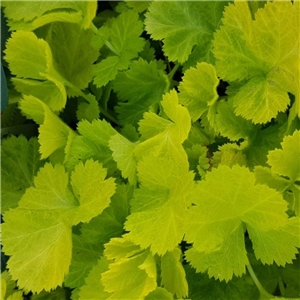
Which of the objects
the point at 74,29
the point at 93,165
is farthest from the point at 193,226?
the point at 74,29

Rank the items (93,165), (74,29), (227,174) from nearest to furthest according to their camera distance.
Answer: (227,174), (93,165), (74,29)

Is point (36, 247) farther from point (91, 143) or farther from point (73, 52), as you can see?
point (73, 52)

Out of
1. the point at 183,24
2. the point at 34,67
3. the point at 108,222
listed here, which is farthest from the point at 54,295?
the point at 183,24

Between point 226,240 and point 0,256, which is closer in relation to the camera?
point 226,240

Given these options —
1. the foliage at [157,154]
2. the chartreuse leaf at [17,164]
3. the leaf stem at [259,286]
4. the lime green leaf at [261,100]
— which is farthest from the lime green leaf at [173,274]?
the chartreuse leaf at [17,164]

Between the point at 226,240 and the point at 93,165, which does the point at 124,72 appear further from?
the point at 226,240

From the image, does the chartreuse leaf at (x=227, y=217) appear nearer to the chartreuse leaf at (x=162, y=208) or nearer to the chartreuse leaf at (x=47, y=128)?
the chartreuse leaf at (x=162, y=208)

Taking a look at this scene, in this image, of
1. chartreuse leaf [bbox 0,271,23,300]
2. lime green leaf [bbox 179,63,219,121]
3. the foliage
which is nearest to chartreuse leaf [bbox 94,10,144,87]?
the foliage
